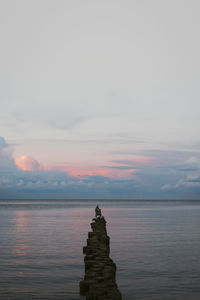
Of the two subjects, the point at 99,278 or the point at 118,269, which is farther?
the point at 118,269

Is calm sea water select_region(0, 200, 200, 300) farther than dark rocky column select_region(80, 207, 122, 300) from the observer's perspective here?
Yes

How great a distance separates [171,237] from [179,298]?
19.3m

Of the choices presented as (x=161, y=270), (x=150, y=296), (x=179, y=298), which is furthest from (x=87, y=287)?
(x=161, y=270)

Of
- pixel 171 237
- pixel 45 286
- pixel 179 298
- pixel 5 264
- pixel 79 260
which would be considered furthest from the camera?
pixel 171 237

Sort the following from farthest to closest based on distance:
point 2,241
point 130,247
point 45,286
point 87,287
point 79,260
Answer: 1. point 2,241
2. point 130,247
3. point 79,260
4. point 45,286
5. point 87,287

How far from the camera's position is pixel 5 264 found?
20.2 meters

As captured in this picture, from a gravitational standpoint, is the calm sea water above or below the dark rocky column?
below

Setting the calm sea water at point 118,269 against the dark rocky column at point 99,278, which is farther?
the calm sea water at point 118,269

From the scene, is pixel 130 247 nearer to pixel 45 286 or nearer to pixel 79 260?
pixel 79 260

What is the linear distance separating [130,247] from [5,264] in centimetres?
1052

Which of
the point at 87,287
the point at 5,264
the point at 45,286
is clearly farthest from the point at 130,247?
the point at 87,287

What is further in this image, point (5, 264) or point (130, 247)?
point (130, 247)

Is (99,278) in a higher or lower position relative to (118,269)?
higher

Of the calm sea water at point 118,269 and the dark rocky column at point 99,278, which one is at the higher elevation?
the dark rocky column at point 99,278
